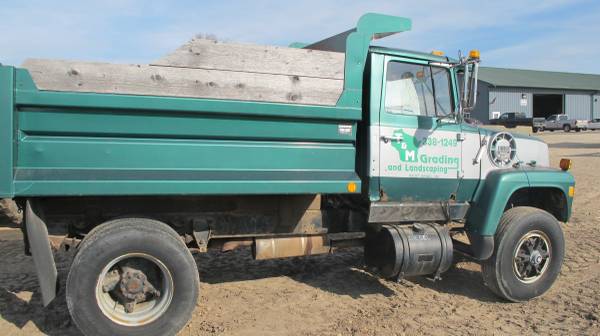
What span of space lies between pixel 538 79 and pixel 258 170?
51.4m

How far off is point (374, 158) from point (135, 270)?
2248mm

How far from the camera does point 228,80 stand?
386cm

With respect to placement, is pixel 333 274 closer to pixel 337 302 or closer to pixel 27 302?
pixel 337 302

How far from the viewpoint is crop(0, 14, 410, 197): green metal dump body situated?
135 inches

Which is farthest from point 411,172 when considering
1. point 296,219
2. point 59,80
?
point 59,80

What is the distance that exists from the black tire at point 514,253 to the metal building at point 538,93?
1468 inches

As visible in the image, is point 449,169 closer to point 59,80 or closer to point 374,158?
point 374,158

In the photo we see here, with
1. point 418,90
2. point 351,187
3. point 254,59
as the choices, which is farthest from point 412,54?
point 254,59

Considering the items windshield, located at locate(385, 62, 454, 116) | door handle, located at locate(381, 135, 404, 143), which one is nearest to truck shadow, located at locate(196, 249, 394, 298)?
door handle, located at locate(381, 135, 404, 143)

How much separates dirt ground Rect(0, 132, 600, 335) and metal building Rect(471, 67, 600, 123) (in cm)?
3722

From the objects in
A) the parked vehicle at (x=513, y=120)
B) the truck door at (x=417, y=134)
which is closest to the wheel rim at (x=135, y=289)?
the truck door at (x=417, y=134)

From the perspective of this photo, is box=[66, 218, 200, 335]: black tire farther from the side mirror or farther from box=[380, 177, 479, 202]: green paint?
the side mirror

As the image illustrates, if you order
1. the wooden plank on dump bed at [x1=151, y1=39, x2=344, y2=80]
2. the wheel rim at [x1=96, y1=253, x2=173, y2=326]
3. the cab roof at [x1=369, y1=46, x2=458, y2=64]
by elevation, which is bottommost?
the wheel rim at [x1=96, y1=253, x2=173, y2=326]

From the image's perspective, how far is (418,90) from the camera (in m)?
4.81
